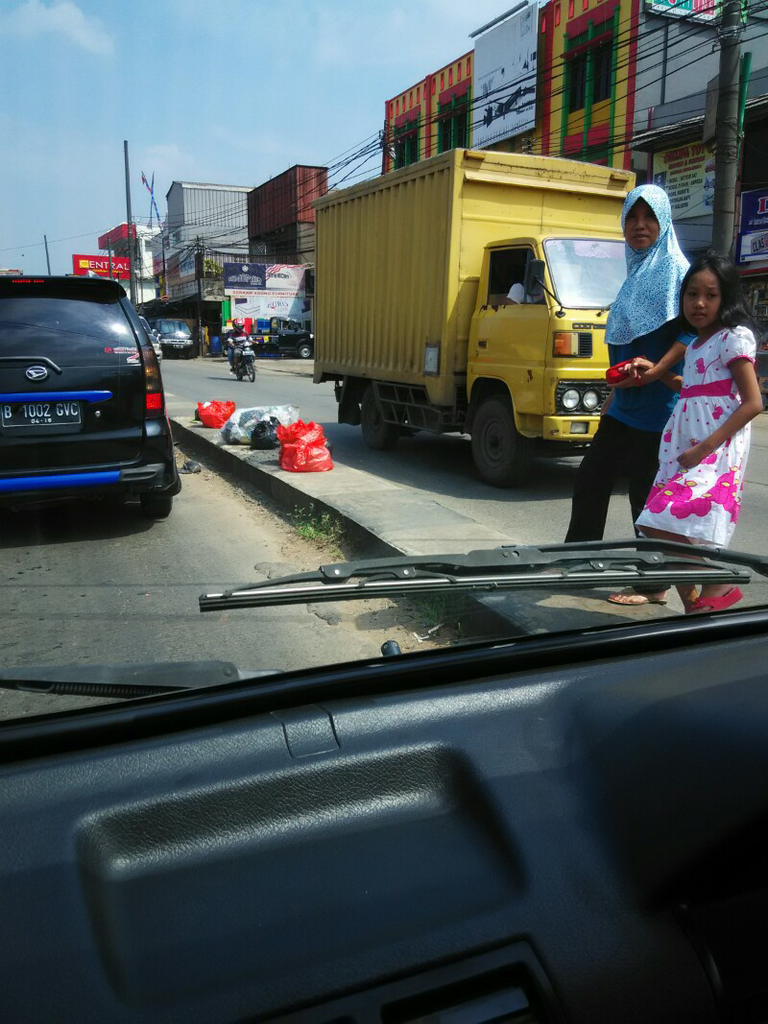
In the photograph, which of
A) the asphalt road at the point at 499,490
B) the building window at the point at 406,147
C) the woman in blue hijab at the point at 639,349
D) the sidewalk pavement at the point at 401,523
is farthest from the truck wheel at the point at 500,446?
A: the building window at the point at 406,147

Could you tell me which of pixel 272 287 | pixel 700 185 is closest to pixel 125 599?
pixel 700 185

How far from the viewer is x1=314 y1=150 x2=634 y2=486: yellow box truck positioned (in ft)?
23.4

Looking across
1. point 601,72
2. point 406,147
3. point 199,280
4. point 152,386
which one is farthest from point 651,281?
point 199,280

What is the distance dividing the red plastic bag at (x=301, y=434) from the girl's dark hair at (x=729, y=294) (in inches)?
181

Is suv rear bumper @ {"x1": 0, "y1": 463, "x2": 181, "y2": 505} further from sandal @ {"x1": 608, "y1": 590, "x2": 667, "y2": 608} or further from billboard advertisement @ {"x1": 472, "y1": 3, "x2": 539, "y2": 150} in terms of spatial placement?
billboard advertisement @ {"x1": 472, "y1": 3, "x2": 539, "y2": 150}

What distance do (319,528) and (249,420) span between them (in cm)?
405

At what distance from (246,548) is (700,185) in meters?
16.0

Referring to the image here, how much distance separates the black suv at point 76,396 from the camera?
201 inches

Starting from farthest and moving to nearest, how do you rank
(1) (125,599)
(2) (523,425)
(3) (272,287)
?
(3) (272,287), (2) (523,425), (1) (125,599)

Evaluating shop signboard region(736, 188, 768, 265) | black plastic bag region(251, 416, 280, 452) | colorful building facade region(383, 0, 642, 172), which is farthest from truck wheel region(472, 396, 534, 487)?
colorful building facade region(383, 0, 642, 172)

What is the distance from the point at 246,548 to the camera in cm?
559

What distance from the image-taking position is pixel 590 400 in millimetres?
7086

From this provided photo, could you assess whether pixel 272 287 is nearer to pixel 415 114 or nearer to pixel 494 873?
pixel 415 114

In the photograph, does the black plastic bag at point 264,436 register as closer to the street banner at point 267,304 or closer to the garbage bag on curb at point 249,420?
the garbage bag on curb at point 249,420
